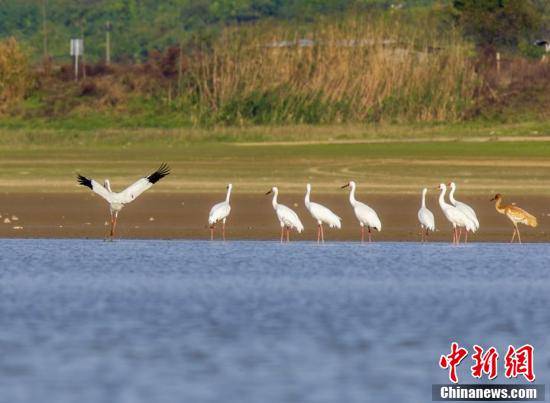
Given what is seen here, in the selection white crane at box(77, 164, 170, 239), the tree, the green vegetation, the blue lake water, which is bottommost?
the blue lake water

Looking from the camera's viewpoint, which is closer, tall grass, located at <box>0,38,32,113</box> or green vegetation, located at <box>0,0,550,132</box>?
green vegetation, located at <box>0,0,550,132</box>

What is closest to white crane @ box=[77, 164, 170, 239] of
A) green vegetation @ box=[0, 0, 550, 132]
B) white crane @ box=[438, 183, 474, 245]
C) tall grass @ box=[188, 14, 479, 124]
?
white crane @ box=[438, 183, 474, 245]

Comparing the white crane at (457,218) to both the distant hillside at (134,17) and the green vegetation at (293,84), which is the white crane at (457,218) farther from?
the distant hillside at (134,17)

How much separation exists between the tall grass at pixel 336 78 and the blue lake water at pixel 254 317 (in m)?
20.3

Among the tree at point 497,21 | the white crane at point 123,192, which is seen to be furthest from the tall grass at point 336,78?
the white crane at point 123,192

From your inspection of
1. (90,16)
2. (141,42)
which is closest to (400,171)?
(141,42)

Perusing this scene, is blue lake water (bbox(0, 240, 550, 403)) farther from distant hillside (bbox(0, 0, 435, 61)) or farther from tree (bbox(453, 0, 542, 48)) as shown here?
distant hillside (bbox(0, 0, 435, 61))

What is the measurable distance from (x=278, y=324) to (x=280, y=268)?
4.25m

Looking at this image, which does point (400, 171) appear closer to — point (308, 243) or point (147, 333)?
point (308, 243)

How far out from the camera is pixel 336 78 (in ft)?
137

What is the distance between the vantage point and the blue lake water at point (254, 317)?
36.7 feet

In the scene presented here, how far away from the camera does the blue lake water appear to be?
11180 millimetres

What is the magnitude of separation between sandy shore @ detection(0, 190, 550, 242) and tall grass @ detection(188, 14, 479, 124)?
15.7 m

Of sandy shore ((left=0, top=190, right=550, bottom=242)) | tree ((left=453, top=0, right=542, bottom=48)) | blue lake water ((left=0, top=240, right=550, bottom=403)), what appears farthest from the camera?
tree ((left=453, top=0, right=542, bottom=48))
